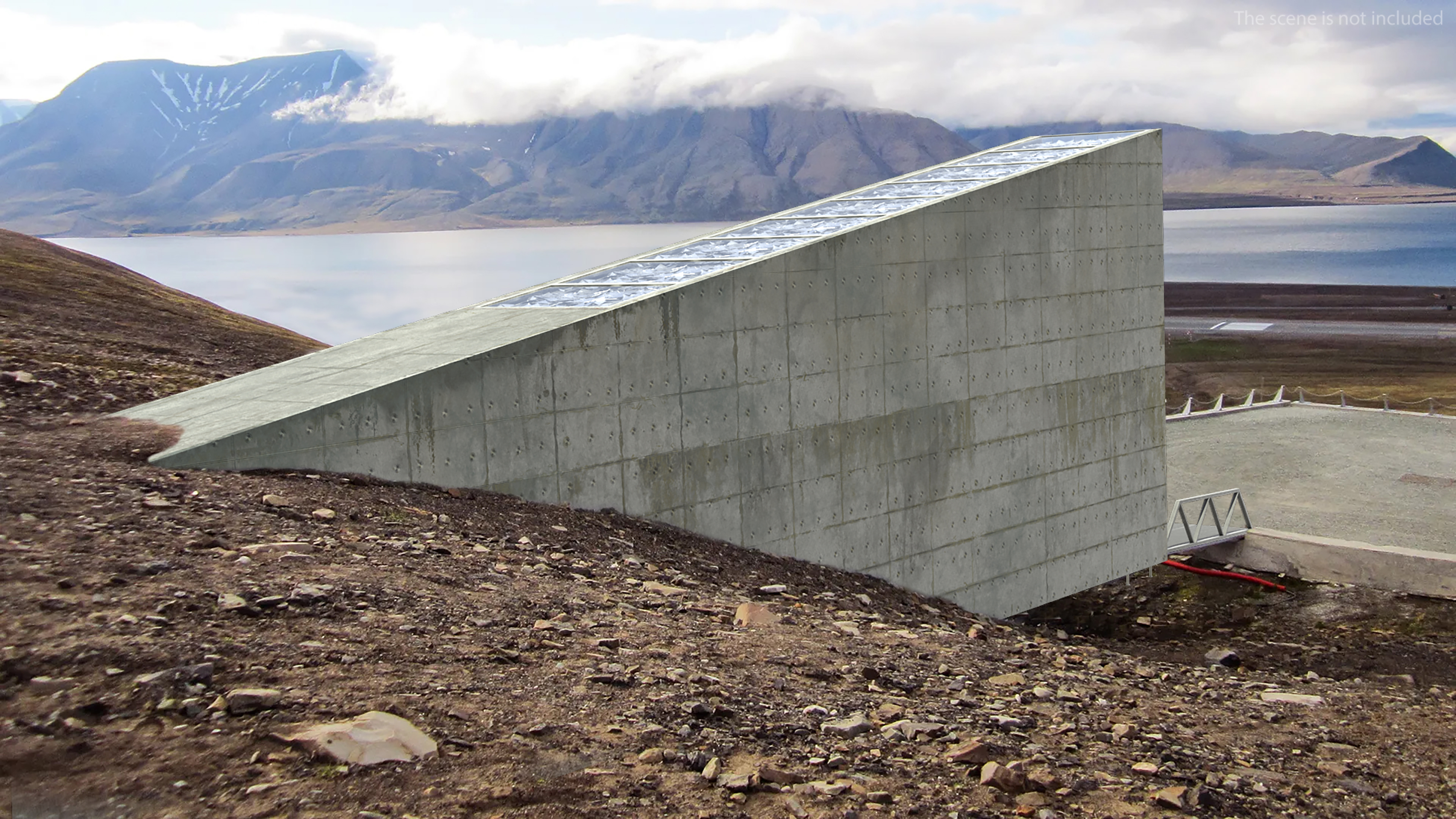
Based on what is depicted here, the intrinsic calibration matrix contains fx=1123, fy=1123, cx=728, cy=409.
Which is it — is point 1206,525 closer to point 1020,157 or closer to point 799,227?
point 1020,157

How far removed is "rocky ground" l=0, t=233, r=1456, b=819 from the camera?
5.34 meters

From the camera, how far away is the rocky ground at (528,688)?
5.34 meters

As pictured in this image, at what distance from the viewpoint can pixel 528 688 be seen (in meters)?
6.76

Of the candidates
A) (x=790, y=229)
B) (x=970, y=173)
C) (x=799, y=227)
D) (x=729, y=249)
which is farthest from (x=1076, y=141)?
(x=729, y=249)

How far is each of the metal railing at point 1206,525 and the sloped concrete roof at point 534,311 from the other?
773cm

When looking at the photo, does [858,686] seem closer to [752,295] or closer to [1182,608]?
[752,295]

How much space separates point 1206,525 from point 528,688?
65.2 ft

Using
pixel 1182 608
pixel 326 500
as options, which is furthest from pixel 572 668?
pixel 1182 608

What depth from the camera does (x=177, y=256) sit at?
161m

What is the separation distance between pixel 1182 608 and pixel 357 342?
1516cm

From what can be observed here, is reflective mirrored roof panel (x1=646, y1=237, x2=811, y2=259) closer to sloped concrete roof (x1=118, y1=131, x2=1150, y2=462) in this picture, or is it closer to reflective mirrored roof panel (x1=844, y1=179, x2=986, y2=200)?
sloped concrete roof (x1=118, y1=131, x2=1150, y2=462)

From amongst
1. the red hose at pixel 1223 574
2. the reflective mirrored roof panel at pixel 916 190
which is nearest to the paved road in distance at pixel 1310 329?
the red hose at pixel 1223 574

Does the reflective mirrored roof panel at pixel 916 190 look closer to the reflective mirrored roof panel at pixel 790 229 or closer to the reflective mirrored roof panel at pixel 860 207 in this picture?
the reflective mirrored roof panel at pixel 790 229

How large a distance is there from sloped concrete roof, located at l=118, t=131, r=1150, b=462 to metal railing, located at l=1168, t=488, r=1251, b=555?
7734 millimetres
